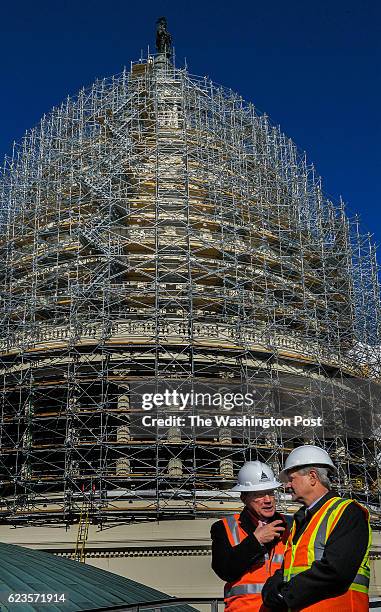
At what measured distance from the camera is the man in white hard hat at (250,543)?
536cm

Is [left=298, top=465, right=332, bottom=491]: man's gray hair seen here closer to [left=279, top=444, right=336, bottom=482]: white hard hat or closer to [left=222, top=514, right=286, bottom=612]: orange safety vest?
[left=279, top=444, right=336, bottom=482]: white hard hat

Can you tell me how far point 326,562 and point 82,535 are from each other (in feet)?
69.3

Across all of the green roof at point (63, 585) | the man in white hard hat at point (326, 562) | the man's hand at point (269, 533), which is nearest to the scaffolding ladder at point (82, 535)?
the green roof at point (63, 585)

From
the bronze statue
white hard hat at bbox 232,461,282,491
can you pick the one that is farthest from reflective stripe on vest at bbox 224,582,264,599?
the bronze statue

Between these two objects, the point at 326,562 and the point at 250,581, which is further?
the point at 250,581

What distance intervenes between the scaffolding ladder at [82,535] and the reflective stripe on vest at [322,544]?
20.3m

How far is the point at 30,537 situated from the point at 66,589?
13.0m

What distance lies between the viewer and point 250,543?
17.5ft

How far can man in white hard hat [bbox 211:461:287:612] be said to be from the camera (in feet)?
17.6

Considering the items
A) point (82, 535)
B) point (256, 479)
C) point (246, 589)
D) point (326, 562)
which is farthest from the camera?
point (82, 535)

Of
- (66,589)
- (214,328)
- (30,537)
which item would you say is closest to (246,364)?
(214,328)

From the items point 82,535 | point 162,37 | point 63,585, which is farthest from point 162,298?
point 162,37

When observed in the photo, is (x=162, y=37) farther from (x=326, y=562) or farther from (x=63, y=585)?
(x=326, y=562)

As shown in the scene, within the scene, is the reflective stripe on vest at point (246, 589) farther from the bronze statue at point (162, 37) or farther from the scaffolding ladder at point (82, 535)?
the bronze statue at point (162, 37)
